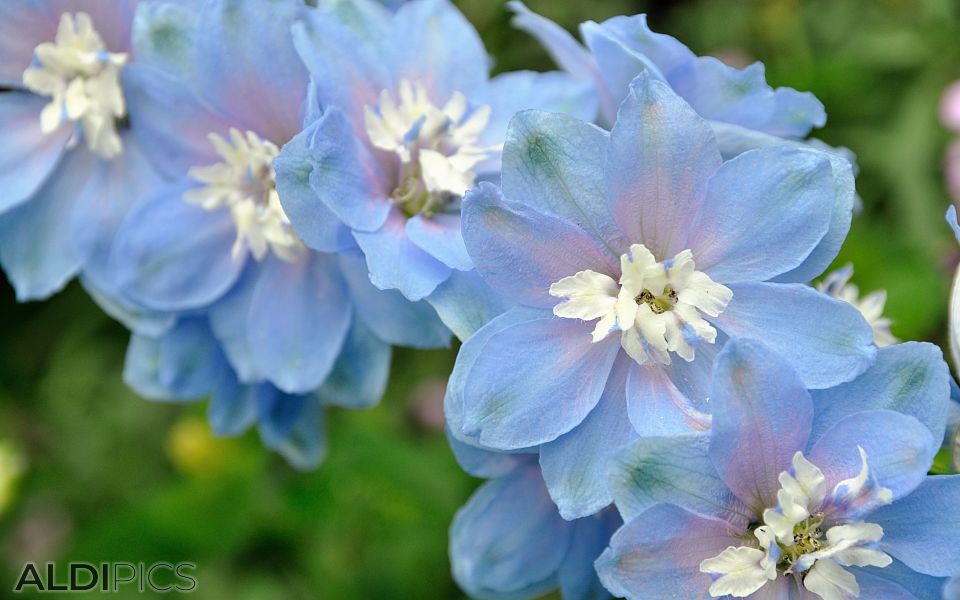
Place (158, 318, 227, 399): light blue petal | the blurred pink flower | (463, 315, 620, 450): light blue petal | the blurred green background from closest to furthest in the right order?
(463, 315, 620, 450): light blue petal
(158, 318, 227, 399): light blue petal
the blurred green background
the blurred pink flower

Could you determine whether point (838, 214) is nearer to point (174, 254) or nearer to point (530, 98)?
point (530, 98)

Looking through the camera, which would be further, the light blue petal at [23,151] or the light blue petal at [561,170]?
the light blue petal at [23,151]

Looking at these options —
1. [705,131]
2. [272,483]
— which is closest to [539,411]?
[705,131]

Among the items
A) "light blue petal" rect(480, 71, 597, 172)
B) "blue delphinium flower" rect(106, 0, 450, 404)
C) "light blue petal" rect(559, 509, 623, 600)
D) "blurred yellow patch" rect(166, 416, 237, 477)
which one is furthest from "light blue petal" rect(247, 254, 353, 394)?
"blurred yellow patch" rect(166, 416, 237, 477)

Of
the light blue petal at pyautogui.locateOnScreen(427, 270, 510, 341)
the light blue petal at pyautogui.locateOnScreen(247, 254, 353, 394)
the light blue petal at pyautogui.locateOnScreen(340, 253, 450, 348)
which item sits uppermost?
the light blue petal at pyautogui.locateOnScreen(427, 270, 510, 341)

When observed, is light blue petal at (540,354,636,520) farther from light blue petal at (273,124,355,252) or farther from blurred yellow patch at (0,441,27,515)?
blurred yellow patch at (0,441,27,515)

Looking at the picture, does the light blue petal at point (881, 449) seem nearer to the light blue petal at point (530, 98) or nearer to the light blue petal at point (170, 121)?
the light blue petal at point (530, 98)

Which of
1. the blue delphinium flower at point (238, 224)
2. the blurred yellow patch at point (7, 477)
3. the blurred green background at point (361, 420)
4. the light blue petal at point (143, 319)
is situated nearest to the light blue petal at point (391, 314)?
the blue delphinium flower at point (238, 224)
